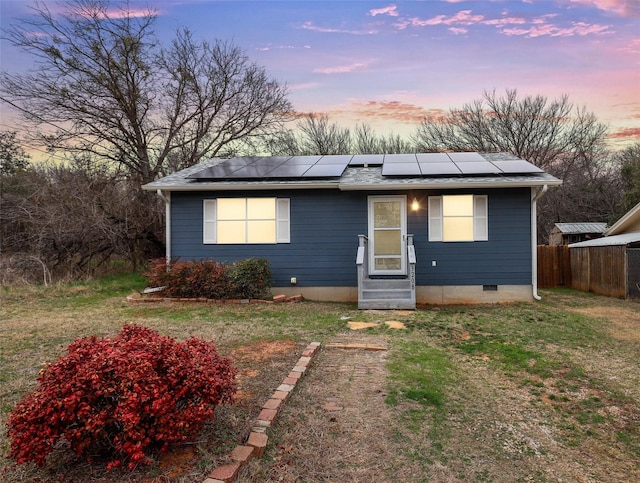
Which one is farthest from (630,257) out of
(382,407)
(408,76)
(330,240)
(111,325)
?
(111,325)

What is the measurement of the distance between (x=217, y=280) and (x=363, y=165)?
5383 mm

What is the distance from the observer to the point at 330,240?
31.8ft

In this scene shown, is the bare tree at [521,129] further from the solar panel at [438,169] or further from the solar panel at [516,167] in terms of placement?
the solar panel at [438,169]

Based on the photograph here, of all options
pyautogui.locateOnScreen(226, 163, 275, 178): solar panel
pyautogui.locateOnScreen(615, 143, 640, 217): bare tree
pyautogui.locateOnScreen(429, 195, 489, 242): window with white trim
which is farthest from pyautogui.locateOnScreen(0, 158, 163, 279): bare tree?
pyautogui.locateOnScreen(615, 143, 640, 217): bare tree

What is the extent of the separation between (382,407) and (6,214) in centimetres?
1307

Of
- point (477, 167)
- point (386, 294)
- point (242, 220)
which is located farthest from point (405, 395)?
point (477, 167)

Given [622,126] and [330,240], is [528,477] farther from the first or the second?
[622,126]

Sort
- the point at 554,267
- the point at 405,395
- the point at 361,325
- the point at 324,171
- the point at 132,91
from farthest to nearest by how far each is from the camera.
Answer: the point at 132,91 < the point at 554,267 < the point at 324,171 < the point at 361,325 < the point at 405,395

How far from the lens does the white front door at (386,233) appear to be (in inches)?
377

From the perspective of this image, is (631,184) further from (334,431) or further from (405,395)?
(334,431)

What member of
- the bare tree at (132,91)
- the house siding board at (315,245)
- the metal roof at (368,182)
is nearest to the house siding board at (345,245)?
the house siding board at (315,245)

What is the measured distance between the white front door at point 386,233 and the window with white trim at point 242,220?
233 cm

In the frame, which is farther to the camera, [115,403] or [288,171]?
[288,171]

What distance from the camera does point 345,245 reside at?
964 centimetres
